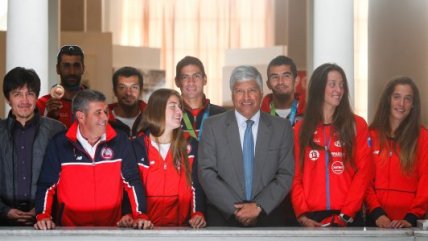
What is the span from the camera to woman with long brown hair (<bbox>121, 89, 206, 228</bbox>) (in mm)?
6750

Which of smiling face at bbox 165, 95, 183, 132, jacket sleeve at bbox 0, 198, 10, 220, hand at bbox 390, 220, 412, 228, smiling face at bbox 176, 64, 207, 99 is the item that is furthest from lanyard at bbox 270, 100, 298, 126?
jacket sleeve at bbox 0, 198, 10, 220

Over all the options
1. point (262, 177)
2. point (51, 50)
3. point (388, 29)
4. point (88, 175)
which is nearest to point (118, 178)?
point (88, 175)

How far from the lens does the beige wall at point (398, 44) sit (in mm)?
13211

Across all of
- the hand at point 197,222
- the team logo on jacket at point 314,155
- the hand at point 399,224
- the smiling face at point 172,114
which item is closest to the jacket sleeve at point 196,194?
the hand at point 197,222

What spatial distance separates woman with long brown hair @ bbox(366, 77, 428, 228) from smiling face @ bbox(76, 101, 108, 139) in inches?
83.1

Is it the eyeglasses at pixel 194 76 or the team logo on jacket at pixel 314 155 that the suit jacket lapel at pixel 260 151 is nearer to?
the team logo on jacket at pixel 314 155

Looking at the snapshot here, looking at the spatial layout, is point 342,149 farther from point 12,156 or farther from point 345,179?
point 12,156

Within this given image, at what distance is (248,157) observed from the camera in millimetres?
6805

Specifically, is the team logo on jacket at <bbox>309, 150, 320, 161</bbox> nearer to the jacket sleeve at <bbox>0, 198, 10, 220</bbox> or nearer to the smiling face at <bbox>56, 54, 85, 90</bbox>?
the jacket sleeve at <bbox>0, 198, 10, 220</bbox>

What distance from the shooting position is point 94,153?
6641 mm

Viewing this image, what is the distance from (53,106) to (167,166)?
1.70 metres

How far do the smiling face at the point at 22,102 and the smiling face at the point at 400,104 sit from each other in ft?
9.30

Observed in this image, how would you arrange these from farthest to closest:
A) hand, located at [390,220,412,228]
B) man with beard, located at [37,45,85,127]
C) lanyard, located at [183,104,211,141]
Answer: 1. man with beard, located at [37,45,85,127]
2. lanyard, located at [183,104,211,141]
3. hand, located at [390,220,412,228]

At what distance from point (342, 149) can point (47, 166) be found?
2.23 meters
